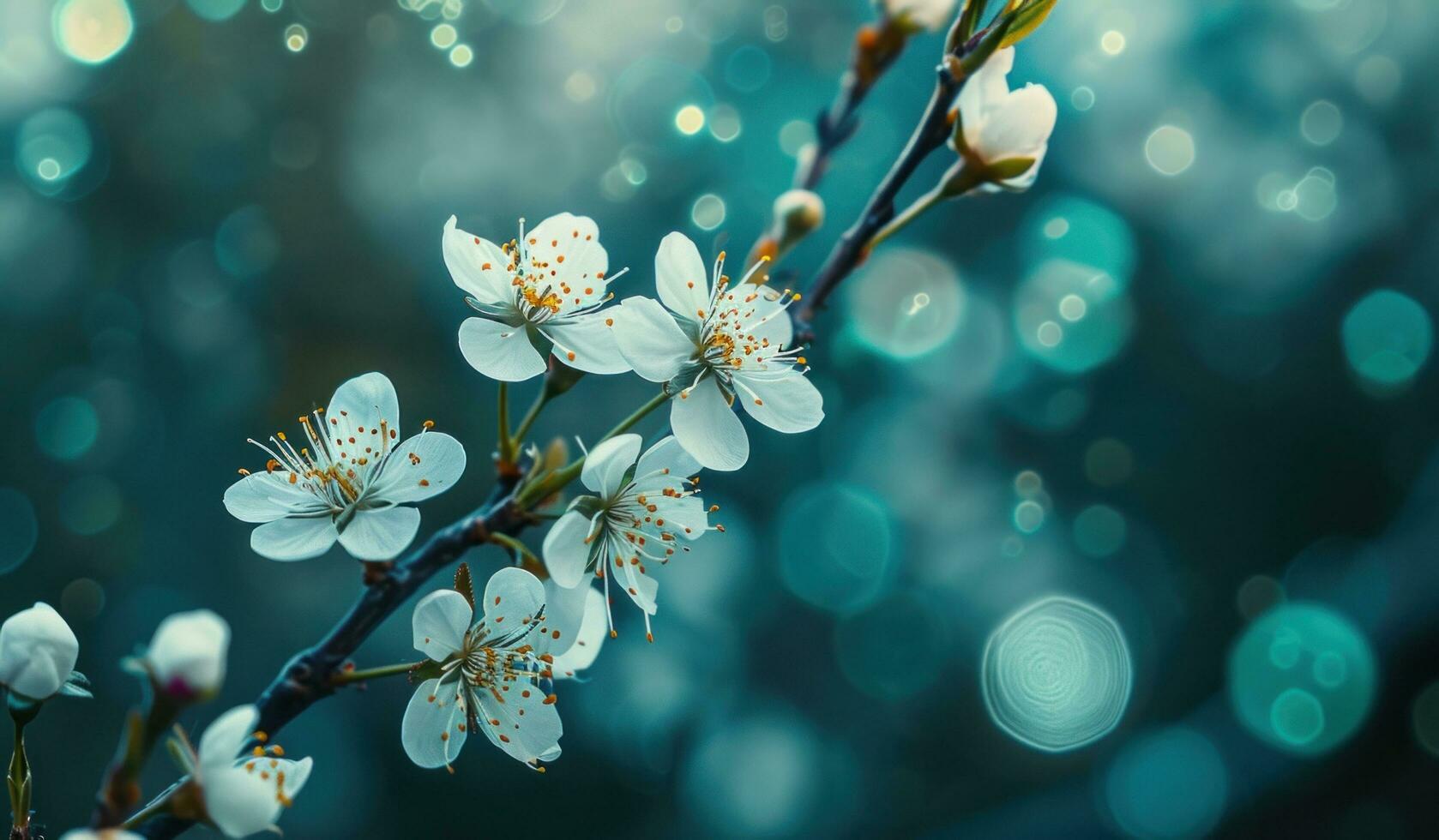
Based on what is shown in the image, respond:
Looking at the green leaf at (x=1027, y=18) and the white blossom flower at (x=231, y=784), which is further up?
the green leaf at (x=1027, y=18)

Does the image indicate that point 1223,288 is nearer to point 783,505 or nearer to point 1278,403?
point 1278,403

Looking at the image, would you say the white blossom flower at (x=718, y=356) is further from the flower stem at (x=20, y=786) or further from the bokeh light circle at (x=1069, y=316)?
the bokeh light circle at (x=1069, y=316)

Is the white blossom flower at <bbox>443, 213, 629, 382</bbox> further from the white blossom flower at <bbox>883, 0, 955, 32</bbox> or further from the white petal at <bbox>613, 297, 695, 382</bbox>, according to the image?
the white blossom flower at <bbox>883, 0, 955, 32</bbox>

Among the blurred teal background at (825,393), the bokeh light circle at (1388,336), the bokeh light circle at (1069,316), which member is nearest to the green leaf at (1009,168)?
the blurred teal background at (825,393)

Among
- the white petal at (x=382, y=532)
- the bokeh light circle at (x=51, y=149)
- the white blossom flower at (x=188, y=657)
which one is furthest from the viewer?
the bokeh light circle at (x=51, y=149)

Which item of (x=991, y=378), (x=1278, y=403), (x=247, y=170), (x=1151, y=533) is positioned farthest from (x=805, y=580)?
(x=247, y=170)

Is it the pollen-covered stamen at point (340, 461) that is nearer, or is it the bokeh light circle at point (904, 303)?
the pollen-covered stamen at point (340, 461)
